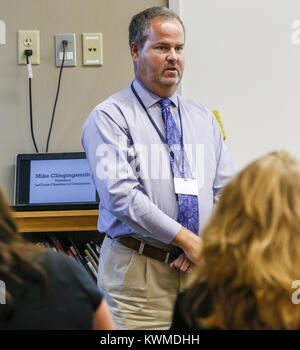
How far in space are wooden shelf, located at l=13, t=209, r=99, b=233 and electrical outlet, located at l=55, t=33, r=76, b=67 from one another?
30.8 inches

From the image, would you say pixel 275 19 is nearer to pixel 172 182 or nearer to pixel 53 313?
pixel 172 182

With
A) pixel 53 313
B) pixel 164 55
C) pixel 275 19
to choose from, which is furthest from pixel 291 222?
pixel 275 19

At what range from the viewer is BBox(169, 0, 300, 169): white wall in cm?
269

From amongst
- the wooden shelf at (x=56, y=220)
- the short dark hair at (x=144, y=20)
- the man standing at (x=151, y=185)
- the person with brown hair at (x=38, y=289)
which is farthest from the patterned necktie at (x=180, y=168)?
the person with brown hair at (x=38, y=289)

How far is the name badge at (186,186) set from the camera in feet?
6.22

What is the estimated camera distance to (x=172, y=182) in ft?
6.26

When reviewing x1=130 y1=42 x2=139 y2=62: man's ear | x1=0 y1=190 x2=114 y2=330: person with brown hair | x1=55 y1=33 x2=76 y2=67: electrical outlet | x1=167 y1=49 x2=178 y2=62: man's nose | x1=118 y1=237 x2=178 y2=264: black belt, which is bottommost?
x1=118 y1=237 x2=178 y2=264: black belt

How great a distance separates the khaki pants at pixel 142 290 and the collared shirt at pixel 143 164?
0.09 metres

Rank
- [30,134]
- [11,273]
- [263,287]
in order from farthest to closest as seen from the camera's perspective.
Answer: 1. [30,134]
2. [11,273]
3. [263,287]

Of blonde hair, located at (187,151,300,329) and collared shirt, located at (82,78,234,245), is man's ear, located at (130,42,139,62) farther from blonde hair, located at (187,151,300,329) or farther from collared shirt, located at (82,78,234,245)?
blonde hair, located at (187,151,300,329)

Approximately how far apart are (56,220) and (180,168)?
2.19 feet

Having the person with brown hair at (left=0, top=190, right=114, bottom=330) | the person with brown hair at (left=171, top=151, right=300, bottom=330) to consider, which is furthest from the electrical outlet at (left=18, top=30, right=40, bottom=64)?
the person with brown hair at (left=171, top=151, right=300, bottom=330)

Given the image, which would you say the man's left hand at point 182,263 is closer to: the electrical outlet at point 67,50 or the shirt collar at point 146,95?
the shirt collar at point 146,95

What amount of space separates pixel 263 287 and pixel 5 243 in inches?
19.0
